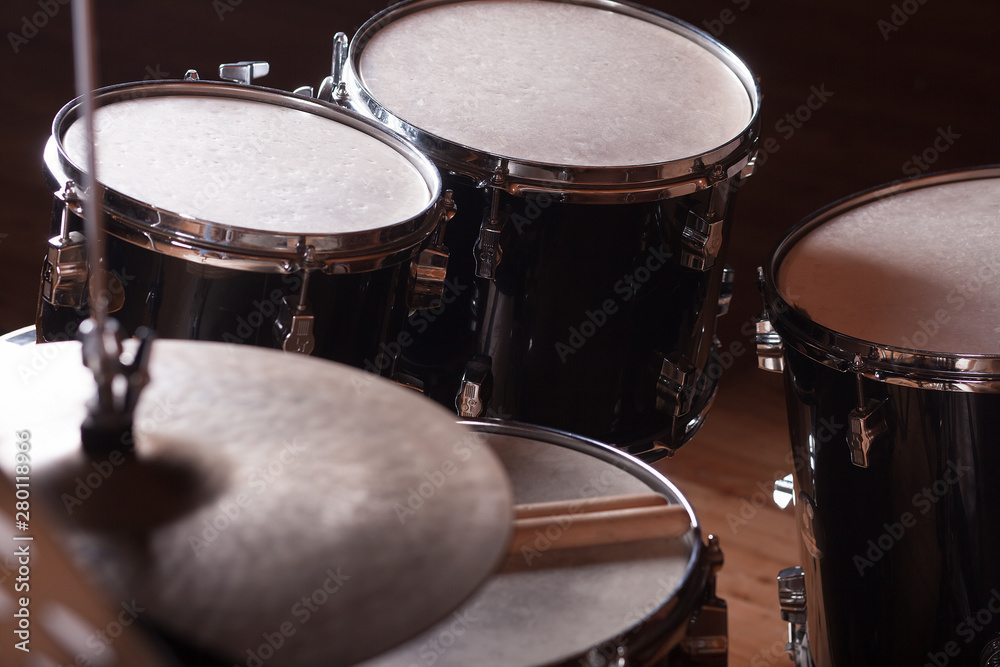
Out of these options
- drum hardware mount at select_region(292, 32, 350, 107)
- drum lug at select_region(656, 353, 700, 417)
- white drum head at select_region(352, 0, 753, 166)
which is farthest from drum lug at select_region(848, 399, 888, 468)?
drum hardware mount at select_region(292, 32, 350, 107)

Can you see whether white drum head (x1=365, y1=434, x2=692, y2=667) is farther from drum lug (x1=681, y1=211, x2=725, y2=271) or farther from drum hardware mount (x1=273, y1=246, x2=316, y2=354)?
drum lug (x1=681, y1=211, x2=725, y2=271)

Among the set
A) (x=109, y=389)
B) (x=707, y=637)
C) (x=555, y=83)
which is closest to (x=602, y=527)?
(x=707, y=637)

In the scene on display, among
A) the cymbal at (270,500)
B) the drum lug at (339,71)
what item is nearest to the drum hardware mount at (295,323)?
the cymbal at (270,500)

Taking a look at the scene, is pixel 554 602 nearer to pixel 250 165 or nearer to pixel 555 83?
pixel 250 165

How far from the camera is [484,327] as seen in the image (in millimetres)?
1453

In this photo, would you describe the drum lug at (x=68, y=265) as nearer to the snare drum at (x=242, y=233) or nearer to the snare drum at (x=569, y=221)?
the snare drum at (x=242, y=233)

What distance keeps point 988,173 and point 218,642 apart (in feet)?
5.19

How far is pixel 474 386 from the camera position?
4.77 ft

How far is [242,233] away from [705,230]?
67 centimetres

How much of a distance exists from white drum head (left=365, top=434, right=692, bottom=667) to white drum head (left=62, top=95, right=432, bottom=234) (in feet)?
1.31

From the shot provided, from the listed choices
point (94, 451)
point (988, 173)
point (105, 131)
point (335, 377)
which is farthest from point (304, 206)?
point (988, 173)

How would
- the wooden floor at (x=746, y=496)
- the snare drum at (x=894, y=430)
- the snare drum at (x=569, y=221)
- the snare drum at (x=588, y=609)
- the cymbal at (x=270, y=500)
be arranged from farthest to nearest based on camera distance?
the wooden floor at (x=746, y=496)
the snare drum at (x=569, y=221)
the snare drum at (x=894, y=430)
the snare drum at (x=588, y=609)
the cymbal at (x=270, y=500)

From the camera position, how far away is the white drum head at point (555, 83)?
148 centimetres

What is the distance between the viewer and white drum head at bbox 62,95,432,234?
119 cm
